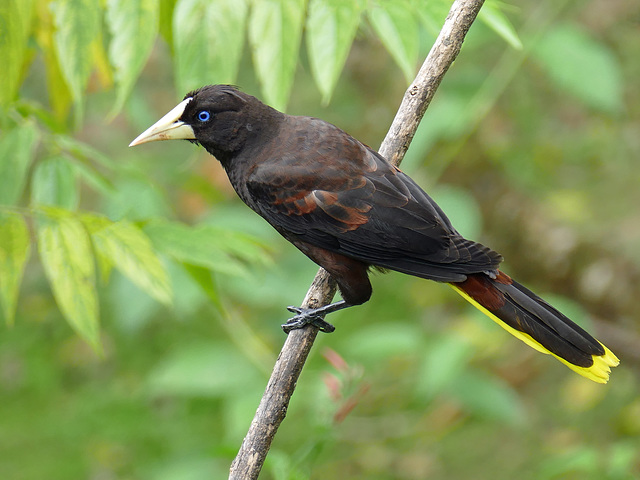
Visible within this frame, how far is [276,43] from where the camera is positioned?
238 centimetres

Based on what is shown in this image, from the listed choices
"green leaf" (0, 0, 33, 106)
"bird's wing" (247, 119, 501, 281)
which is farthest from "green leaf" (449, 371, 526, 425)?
"green leaf" (0, 0, 33, 106)

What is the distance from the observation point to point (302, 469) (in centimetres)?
216

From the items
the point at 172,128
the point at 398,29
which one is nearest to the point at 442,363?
the point at 172,128

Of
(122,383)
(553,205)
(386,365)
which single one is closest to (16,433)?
(122,383)

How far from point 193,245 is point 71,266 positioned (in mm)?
378

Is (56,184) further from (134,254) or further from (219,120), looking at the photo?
(219,120)

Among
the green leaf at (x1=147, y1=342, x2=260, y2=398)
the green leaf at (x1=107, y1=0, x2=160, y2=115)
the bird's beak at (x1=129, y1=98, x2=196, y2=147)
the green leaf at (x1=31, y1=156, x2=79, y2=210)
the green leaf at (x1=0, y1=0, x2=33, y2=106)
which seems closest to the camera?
the green leaf at (x1=0, y1=0, x2=33, y2=106)

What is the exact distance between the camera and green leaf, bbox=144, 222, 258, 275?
2348mm

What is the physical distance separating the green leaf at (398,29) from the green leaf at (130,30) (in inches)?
27.7

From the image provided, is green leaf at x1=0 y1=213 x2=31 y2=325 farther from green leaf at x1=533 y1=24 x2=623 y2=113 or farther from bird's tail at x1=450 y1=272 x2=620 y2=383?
green leaf at x1=533 y1=24 x2=623 y2=113

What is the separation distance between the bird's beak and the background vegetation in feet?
Answer: 0.55

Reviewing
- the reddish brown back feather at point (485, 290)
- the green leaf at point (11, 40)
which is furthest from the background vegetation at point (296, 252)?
the reddish brown back feather at point (485, 290)

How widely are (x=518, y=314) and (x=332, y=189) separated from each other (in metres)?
0.84

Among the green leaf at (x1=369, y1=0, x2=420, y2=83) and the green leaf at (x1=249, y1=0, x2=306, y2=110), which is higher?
the green leaf at (x1=369, y1=0, x2=420, y2=83)
